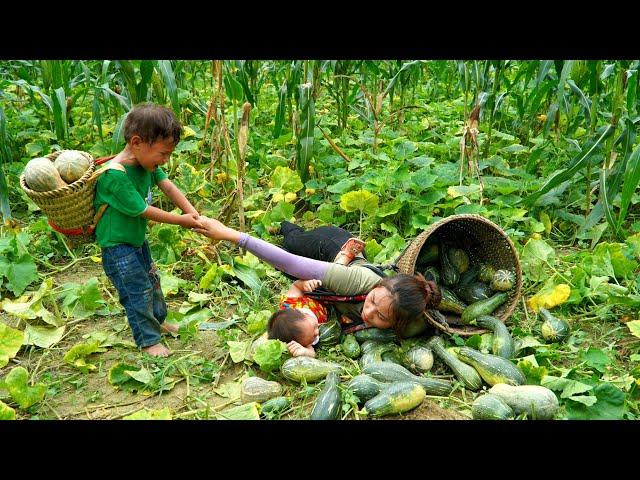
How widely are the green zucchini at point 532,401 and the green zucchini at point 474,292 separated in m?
1.06

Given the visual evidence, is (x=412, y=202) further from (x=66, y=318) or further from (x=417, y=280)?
(x=66, y=318)

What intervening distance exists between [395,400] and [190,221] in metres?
1.61

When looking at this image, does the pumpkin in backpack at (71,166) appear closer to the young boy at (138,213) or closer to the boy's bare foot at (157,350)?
the young boy at (138,213)

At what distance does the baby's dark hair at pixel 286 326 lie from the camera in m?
3.37

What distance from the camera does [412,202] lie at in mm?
4816

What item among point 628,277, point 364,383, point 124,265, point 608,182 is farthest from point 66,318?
point 608,182

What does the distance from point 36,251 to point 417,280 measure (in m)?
3.07

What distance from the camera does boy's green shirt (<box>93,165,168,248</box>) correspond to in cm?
313

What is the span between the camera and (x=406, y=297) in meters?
3.29

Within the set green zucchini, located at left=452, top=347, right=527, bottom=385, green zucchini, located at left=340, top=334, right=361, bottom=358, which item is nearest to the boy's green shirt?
green zucchini, located at left=340, top=334, right=361, bottom=358

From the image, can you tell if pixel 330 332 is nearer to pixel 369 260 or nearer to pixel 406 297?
pixel 406 297

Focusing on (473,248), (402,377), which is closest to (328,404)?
(402,377)

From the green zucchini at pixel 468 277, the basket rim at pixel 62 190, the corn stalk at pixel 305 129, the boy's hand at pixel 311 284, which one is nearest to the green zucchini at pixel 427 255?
the green zucchini at pixel 468 277

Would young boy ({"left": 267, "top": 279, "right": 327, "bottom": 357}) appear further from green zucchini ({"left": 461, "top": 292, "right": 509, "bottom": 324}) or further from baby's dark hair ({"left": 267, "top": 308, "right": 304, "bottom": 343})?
green zucchini ({"left": 461, "top": 292, "right": 509, "bottom": 324})
